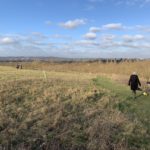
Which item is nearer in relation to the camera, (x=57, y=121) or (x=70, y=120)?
(x=57, y=121)

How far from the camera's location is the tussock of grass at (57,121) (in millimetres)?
12062

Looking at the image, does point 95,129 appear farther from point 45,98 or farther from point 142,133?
point 45,98

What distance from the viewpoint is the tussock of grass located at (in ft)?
39.6

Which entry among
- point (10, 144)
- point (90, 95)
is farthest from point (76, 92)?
point (10, 144)

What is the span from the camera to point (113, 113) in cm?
1658

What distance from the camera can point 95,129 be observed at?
44.7ft

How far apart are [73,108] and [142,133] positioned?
419cm

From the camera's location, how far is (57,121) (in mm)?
14141

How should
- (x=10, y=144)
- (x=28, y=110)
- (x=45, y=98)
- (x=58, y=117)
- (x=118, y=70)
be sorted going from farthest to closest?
(x=118, y=70), (x=45, y=98), (x=28, y=110), (x=58, y=117), (x=10, y=144)

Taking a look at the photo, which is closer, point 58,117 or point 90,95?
point 58,117

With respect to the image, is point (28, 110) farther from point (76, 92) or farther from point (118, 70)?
→ point (118, 70)

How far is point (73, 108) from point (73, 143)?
477 centimetres

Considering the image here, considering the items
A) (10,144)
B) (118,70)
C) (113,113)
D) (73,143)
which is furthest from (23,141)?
(118,70)

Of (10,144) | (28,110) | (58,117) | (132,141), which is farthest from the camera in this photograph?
(28,110)
